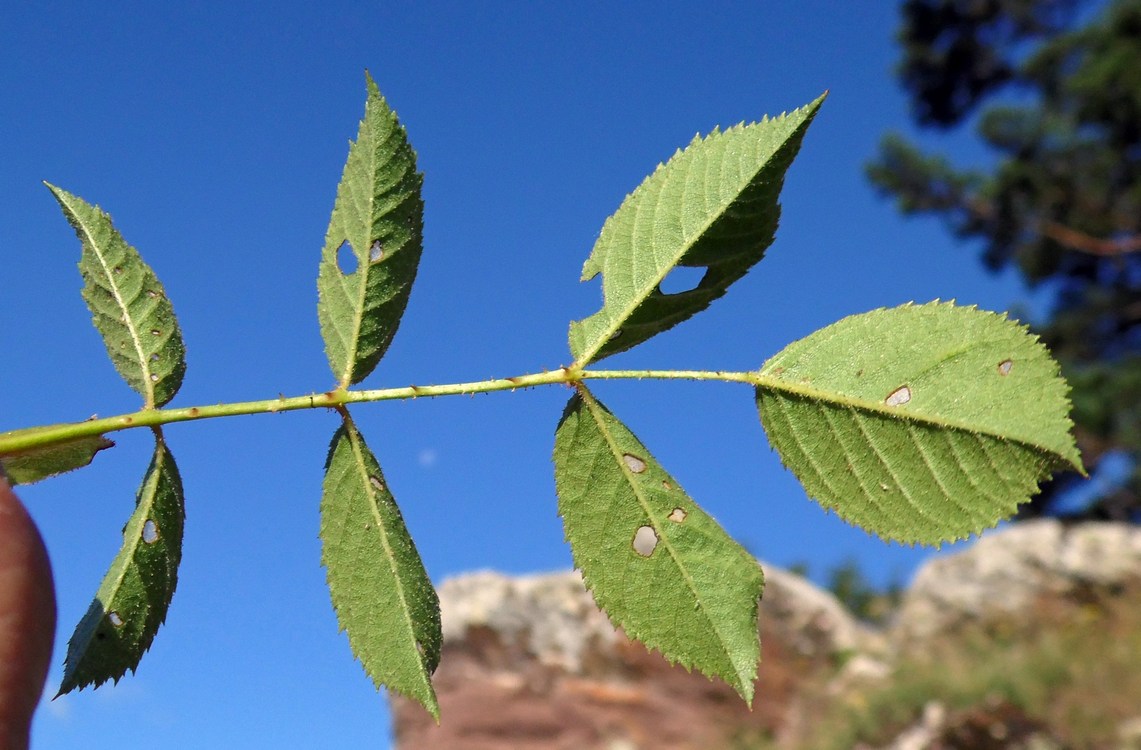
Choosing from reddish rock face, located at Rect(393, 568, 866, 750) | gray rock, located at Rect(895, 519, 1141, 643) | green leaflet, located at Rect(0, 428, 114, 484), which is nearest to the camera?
green leaflet, located at Rect(0, 428, 114, 484)

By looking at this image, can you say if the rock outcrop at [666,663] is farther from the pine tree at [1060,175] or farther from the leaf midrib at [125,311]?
the leaf midrib at [125,311]

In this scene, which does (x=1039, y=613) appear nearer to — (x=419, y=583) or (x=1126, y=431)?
(x=1126, y=431)

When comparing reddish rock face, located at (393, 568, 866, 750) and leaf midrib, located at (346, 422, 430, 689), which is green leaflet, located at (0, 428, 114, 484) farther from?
reddish rock face, located at (393, 568, 866, 750)

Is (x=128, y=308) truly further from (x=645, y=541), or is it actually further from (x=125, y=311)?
(x=645, y=541)

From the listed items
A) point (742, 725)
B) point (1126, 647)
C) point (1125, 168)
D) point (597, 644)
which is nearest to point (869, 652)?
point (742, 725)

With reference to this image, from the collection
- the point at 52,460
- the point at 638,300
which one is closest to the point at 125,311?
the point at 52,460

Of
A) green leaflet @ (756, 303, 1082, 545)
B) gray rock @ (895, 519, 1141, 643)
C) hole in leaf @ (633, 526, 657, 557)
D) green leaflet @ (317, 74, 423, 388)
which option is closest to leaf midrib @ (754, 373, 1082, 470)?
green leaflet @ (756, 303, 1082, 545)
